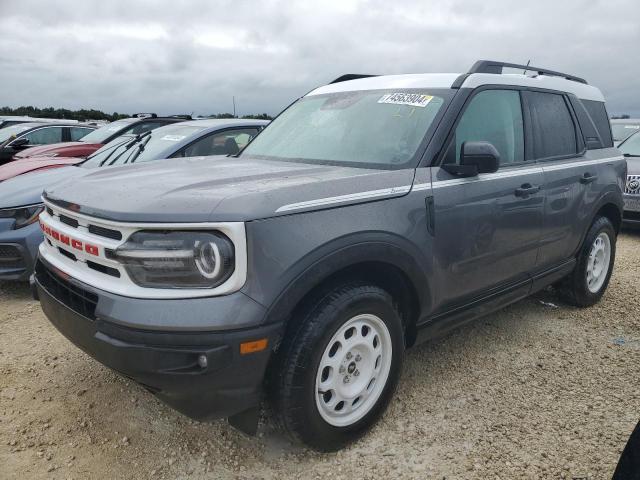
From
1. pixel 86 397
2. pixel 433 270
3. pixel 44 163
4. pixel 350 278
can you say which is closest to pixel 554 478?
pixel 433 270

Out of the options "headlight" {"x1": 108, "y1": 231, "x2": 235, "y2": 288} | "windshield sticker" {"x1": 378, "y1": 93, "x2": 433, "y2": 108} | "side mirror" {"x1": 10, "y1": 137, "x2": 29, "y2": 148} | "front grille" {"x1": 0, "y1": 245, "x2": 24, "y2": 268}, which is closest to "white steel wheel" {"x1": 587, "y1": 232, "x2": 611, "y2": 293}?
"windshield sticker" {"x1": 378, "y1": 93, "x2": 433, "y2": 108}

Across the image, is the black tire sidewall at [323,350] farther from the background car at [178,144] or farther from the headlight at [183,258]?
the background car at [178,144]

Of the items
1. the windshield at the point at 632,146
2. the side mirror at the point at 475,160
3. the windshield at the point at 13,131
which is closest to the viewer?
the side mirror at the point at 475,160

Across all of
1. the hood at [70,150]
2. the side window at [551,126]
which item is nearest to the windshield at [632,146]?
the side window at [551,126]

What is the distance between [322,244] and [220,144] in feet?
12.2

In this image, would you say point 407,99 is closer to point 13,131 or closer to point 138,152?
point 138,152

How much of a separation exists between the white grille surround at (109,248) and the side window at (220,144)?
2.85 meters

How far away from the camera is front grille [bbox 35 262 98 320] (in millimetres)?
2262

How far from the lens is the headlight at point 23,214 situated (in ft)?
14.5

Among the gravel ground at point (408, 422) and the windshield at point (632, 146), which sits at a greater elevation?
the windshield at point (632, 146)

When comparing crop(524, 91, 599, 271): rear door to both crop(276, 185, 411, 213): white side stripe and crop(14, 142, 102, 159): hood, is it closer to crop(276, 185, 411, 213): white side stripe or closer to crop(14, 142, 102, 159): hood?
crop(276, 185, 411, 213): white side stripe

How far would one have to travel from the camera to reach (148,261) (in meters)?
2.10

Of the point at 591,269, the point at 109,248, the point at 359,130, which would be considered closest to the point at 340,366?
the point at 109,248

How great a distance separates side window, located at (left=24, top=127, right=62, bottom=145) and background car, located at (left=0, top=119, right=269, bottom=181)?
5386mm
